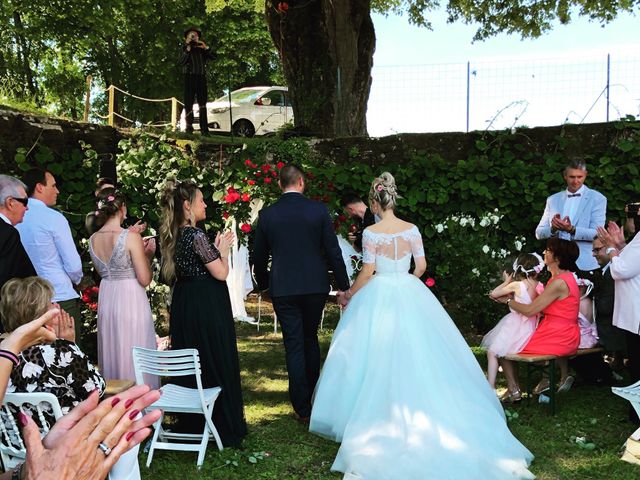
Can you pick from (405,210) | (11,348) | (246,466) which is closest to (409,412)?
(246,466)

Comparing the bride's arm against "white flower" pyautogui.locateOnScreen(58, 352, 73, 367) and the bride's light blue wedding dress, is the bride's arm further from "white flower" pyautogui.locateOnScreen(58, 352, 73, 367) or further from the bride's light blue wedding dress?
"white flower" pyautogui.locateOnScreen(58, 352, 73, 367)

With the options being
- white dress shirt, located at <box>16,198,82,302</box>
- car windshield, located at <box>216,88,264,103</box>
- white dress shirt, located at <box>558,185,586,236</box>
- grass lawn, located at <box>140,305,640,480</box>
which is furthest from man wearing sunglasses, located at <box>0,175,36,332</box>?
car windshield, located at <box>216,88,264,103</box>

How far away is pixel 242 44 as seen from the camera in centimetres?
2245

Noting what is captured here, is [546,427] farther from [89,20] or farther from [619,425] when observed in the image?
[89,20]

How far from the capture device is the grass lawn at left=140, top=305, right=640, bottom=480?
13.1 ft

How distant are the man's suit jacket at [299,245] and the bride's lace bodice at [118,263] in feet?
3.21

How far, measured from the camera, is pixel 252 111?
1658 cm

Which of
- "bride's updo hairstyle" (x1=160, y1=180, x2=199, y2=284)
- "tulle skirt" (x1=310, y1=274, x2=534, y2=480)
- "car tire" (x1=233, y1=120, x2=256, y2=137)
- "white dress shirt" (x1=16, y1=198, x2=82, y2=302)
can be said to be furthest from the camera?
"car tire" (x1=233, y1=120, x2=256, y2=137)

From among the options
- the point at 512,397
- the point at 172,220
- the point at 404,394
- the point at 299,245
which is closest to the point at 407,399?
the point at 404,394

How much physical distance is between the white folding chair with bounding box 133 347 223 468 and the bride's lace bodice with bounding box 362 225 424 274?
1421mm

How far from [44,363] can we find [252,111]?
14.0 m

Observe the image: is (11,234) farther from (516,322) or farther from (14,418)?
(516,322)

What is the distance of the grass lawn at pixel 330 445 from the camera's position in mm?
4008

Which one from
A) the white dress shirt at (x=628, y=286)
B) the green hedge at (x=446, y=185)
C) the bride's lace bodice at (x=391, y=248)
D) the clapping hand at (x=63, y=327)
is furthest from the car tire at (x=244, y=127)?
the clapping hand at (x=63, y=327)
